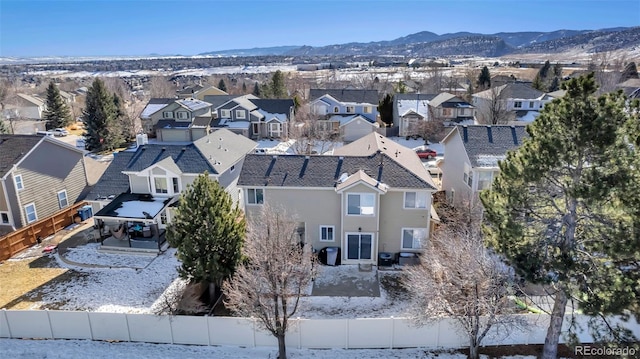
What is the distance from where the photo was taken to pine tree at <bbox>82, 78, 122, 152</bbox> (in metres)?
52.8

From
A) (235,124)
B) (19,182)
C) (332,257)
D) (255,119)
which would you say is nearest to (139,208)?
(19,182)

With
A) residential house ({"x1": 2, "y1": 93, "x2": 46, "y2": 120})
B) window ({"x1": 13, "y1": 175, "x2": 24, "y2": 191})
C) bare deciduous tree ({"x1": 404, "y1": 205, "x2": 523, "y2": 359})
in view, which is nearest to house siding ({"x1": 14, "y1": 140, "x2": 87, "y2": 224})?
window ({"x1": 13, "y1": 175, "x2": 24, "y2": 191})

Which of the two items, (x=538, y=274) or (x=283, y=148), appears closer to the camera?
(x=538, y=274)

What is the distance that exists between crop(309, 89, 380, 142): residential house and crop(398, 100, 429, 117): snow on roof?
3.97 m

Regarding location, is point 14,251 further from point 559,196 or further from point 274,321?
point 559,196

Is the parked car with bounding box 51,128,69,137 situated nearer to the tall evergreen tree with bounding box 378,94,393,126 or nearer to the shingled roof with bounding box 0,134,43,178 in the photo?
the shingled roof with bounding box 0,134,43,178

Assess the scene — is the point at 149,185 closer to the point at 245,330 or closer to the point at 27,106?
the point at 245,330

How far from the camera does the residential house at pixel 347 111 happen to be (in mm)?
56969

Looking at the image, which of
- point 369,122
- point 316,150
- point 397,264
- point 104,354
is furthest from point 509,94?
point 104,354

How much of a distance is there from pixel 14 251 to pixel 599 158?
3086 cm

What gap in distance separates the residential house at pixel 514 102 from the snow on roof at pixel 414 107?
8497 mm

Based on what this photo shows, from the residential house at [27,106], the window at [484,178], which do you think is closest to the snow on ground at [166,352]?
the window at [484,178]

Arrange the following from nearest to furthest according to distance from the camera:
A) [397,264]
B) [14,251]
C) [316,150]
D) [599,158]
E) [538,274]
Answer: [599,158] < [538,274] < [397,264] < [14,251] < [316,150]

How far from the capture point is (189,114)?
193 feet
